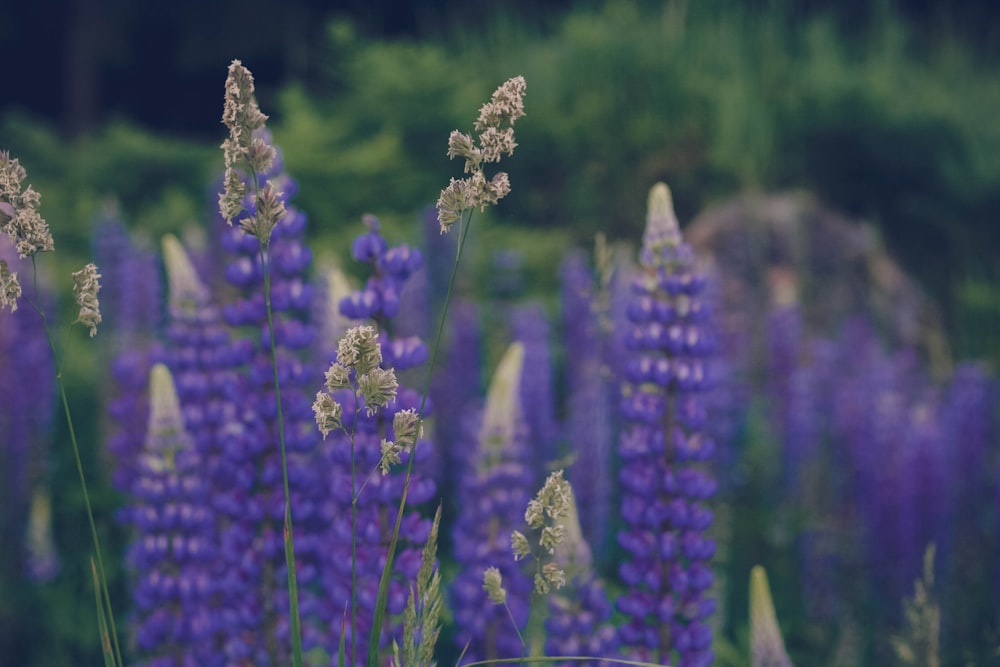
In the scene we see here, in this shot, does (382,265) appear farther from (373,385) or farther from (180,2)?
(180,2)

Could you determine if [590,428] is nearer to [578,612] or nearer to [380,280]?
[578,612]

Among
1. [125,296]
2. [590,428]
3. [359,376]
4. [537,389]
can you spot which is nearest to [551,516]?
[359,376]

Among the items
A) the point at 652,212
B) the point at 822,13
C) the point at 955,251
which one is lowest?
the point at 652,212

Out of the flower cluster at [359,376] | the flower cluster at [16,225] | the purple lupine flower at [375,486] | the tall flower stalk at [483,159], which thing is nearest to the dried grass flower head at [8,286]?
the flower cluster at [16,225]

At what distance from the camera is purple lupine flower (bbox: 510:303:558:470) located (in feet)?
13.2

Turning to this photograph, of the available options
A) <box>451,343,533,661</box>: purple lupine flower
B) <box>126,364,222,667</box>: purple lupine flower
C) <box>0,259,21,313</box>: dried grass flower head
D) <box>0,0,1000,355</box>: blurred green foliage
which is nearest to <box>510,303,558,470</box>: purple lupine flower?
<box>451,343,533,661</box>: purple lupine flower

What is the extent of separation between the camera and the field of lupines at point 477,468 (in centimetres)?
174

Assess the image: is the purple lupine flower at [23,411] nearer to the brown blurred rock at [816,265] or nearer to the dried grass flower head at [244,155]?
the dried grass flower head at [244,155]

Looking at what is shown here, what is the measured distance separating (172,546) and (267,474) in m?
0.43

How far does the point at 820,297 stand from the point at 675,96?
1.88m

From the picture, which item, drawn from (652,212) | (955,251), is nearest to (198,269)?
(652,212)

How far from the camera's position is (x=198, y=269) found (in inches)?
220

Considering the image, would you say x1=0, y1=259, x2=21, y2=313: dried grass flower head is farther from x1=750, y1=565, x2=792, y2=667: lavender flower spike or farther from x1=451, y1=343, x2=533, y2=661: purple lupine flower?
x1=750, y1=565, x2=792, y2=667: lavender flower spike

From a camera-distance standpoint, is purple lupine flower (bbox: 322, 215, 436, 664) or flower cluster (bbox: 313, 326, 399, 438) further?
purple lupine flower (bbox: 322, 215, 436, 664)
